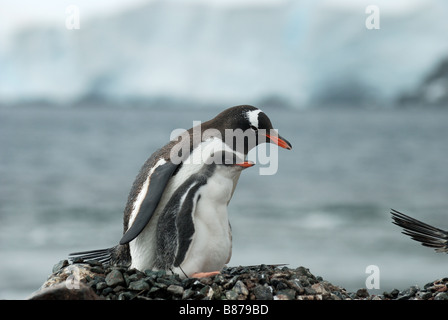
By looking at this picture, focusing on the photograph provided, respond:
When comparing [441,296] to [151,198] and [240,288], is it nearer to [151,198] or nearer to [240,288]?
[240,288]

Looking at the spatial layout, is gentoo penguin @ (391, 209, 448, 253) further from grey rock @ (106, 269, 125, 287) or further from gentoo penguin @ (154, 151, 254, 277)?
grey rock @ (106, 269, 125, 287)

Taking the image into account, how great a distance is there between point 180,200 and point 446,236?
1410 millimetres

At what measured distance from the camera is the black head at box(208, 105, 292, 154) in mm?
2904

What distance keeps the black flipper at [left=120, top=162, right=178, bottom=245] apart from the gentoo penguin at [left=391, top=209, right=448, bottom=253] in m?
1.21

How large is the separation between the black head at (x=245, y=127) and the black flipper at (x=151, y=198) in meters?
0.31

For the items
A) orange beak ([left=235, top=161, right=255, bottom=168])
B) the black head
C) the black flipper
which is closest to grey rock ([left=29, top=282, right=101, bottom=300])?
the black flipper

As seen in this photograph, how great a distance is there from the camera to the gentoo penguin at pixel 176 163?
2.77m

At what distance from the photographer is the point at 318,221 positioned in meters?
12.2

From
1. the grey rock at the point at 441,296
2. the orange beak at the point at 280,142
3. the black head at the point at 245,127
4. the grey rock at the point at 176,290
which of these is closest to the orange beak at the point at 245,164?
the black head at the point at 245,127

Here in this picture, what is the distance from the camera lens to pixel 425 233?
3.21 m

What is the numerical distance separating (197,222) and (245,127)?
51 centimetres

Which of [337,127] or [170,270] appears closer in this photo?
[170,270]
